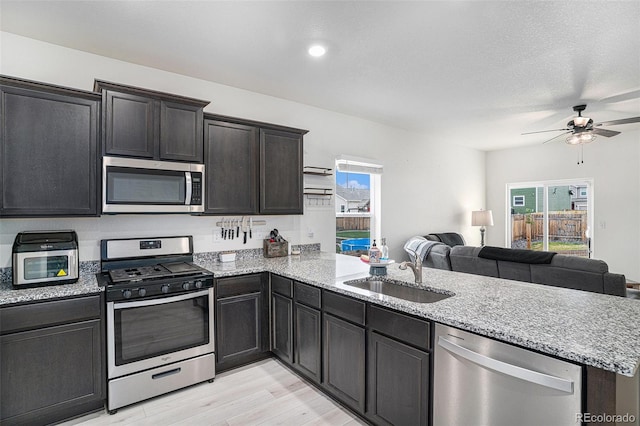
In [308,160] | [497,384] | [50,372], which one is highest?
[308,160]

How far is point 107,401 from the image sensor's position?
2.35 meters

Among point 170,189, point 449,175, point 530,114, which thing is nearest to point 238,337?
point 170,189

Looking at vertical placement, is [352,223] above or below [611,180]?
below

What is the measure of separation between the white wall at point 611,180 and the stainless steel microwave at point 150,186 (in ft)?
21.2

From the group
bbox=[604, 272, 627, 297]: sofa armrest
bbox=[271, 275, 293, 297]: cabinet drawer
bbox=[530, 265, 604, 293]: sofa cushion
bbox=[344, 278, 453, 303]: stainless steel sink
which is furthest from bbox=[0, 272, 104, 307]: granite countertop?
bbox=[604, 272, 627, 297]: sofa armrest

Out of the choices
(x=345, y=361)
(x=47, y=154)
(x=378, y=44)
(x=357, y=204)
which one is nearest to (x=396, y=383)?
(x=345, y=361)

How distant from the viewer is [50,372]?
2139 millimetres

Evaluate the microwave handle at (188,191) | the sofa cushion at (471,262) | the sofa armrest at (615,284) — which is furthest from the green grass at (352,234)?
the sofa armrest at (615,284)

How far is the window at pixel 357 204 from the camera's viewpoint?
184 inches

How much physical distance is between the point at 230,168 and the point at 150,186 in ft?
2.47

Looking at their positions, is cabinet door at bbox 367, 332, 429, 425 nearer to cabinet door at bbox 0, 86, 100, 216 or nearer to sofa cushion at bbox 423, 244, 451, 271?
cabinet door at bbox 0, 86, 100, 216

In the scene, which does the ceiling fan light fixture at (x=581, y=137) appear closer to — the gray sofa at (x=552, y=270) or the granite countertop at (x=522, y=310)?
the gray sofa at (x=552, y=270)

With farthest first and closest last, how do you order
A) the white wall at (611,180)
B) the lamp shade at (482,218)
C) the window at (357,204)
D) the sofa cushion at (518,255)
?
the lamp shade at (482,218) < the white wall at (611,180) < the window at (357,204) < the sofa cushion at (518,255)

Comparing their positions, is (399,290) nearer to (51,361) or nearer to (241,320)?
(241,320)
